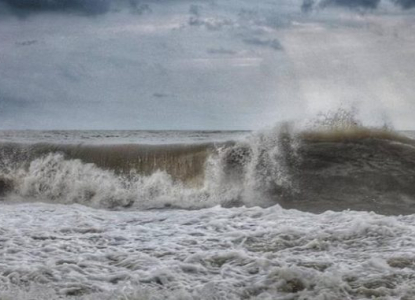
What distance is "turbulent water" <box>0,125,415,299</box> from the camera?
4.71m

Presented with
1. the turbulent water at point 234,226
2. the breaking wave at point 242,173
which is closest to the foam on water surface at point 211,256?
the turbulent water at point 234,226

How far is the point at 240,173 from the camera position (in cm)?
1220

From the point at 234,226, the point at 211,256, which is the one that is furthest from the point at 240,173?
the point at 211,256

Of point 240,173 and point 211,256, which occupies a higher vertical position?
point 240,173

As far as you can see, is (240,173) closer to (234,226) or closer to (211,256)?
(234,226)

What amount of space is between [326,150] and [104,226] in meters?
7.24

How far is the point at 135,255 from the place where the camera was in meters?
5.51

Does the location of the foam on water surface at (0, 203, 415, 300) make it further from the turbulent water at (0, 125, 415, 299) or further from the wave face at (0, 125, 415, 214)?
the wave face at (0, 125, 415, 214)

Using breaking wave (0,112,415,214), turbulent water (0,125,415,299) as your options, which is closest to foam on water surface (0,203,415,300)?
turbulent water (0,125,415,299)

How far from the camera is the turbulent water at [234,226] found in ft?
15.4

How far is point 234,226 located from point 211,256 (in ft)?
3.90

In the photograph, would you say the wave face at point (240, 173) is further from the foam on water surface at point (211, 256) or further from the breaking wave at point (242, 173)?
the foam on water surface at point (211, 256)

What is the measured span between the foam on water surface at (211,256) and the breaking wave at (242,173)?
343 centimetres

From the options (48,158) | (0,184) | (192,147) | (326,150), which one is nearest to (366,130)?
(326,150)
